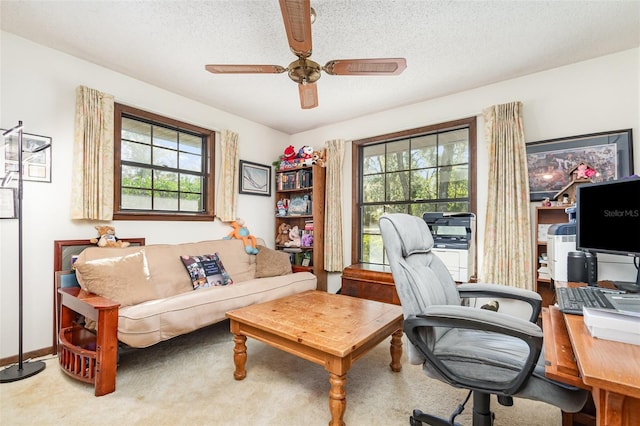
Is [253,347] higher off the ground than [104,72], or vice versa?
[104,72]

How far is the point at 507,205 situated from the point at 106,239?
3.66 metres

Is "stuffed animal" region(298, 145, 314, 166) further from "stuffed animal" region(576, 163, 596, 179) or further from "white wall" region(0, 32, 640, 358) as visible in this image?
"stuffed animal" region(576, 163, 596, 179)

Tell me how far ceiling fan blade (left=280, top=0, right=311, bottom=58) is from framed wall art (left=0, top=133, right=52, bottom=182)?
7.09 ft

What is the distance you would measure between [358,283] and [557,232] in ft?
6.54

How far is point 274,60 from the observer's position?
2.48m

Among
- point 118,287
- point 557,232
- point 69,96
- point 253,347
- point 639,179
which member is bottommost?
point 253,347

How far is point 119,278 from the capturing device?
221 cm

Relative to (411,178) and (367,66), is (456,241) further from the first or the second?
(367,66)

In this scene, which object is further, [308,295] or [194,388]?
[308,295]

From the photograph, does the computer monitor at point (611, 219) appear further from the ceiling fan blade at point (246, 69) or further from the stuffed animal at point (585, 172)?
the ceiling fan blade at point (246, 69)

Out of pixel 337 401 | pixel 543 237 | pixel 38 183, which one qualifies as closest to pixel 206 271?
pixel 38 183

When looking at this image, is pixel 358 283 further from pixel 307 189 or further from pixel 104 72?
pixel 104 72

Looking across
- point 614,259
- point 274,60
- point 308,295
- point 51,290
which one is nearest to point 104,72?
point 274,60

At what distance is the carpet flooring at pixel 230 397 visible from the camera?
1.57m
